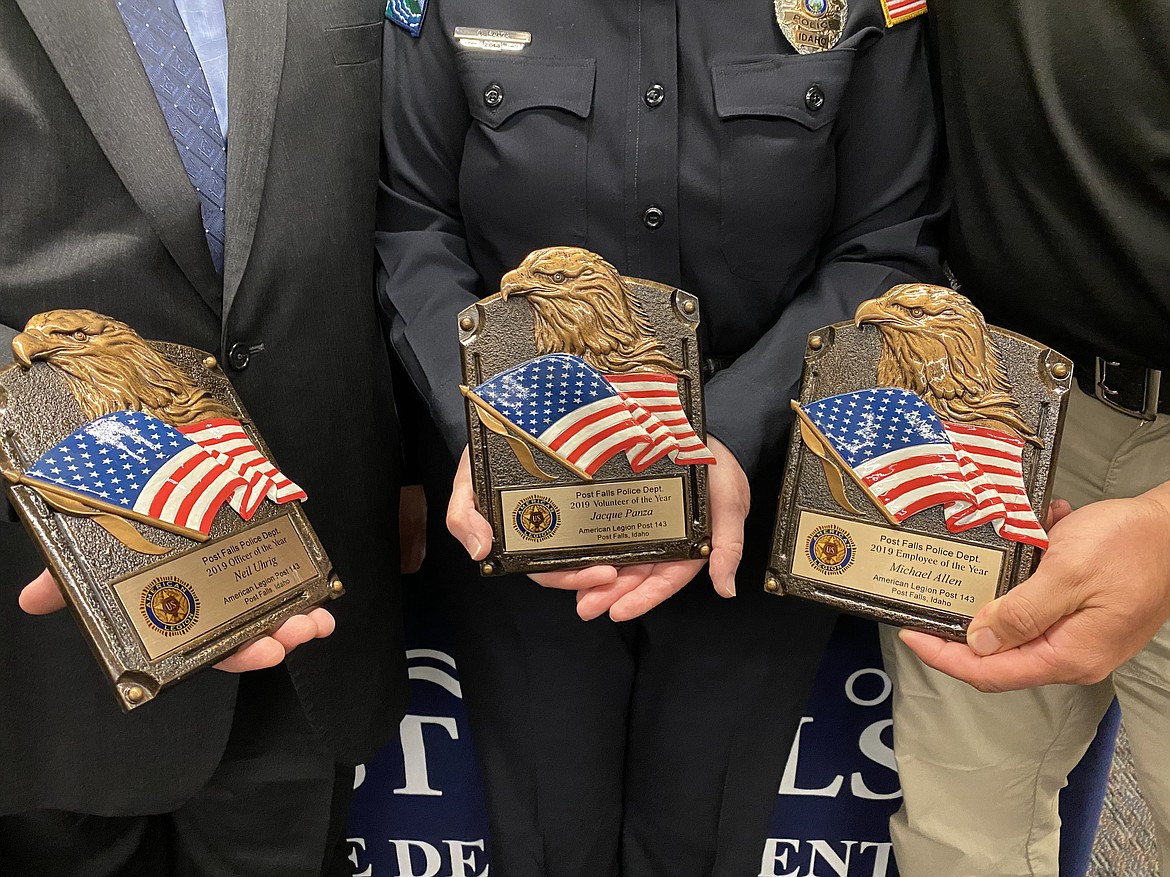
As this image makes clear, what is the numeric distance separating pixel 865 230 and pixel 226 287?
719mm

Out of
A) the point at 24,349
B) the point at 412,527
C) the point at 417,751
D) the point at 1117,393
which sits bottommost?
the point at 417,751

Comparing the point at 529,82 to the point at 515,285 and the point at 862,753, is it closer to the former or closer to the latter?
the point at 515,285

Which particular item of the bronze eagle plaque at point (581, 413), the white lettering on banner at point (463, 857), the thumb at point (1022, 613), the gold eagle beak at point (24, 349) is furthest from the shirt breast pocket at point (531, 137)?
the white lettering on banner at point (463, 857)

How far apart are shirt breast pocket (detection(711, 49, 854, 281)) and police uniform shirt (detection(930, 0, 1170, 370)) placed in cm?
13

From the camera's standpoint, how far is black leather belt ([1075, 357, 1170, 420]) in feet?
3.14

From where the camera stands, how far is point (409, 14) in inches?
40.7

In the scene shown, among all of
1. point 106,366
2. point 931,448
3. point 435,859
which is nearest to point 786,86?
point 931,448

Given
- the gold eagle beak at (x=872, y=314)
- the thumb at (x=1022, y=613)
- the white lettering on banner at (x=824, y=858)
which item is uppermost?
the gold eagle beak at (x=872, y=314)

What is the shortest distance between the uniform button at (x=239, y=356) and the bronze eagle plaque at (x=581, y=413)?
10.4 inches

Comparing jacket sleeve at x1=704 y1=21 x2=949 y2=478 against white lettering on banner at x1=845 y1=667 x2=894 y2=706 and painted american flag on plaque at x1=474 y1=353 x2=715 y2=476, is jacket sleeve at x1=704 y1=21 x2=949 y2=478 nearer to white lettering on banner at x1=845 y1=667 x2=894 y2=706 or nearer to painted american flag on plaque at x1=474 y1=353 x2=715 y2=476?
painted american flag on plaque at x1=474 y1=353 x2=715 y2=476

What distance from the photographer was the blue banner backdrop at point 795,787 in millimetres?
1388

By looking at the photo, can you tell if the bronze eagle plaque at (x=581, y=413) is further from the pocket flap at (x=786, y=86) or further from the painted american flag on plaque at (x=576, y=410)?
the pocket flap at (x=786, y=86)

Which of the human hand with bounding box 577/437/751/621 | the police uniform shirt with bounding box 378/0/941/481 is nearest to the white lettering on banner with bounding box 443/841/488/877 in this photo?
the human hand with bounding box 577/437/751/621

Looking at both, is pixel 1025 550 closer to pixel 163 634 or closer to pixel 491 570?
pixel 491 570
